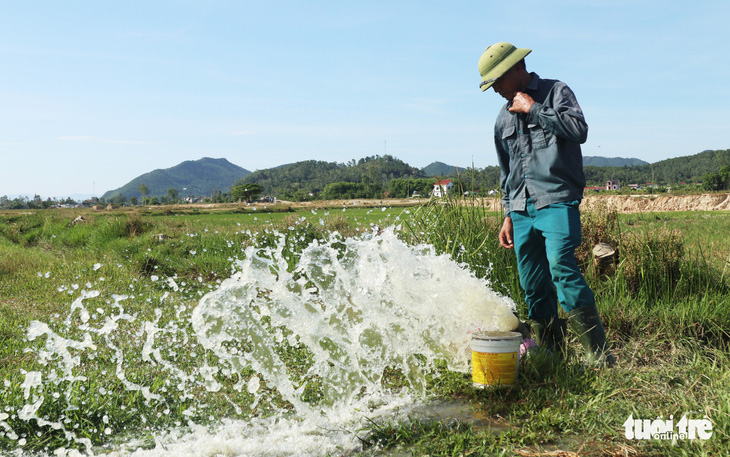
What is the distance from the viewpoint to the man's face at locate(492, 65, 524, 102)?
11.6ft

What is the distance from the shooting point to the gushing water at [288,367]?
9.47 feet

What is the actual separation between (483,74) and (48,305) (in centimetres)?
548

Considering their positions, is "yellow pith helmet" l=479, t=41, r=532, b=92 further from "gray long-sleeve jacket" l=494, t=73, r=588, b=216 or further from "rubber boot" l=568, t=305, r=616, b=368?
"rubber boot" l=568, t=305, r=616, b=368

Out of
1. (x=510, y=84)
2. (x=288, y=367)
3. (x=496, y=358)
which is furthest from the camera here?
(x=288, y=367)

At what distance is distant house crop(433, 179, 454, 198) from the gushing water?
5.28 feet

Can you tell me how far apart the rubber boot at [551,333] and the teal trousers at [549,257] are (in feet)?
0.15

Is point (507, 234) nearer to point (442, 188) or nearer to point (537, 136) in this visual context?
point (537, 136)

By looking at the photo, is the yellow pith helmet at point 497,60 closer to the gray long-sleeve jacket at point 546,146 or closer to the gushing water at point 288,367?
the gray long-sleeve jacket at point 546,146

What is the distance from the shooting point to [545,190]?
3398 millimetres

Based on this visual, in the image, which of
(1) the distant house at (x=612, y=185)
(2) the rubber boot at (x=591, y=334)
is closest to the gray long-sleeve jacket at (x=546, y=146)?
(2) the rubber boot at (x=591, y=334)

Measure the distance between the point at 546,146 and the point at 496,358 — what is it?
4.67 ft

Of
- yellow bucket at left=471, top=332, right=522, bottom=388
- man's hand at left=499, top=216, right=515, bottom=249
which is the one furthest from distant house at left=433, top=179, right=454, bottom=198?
yellow bucket at left=471, top=332, right=522, bottom=388

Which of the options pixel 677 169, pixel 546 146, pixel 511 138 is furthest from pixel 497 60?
pixel 677 169

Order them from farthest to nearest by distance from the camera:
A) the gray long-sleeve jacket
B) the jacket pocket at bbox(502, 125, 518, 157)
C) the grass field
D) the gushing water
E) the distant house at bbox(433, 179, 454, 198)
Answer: the distant house at bbox(433, 179, 454, 198) → the jacket pocket at bbox(502, 125, 518, 157) → the gray long-sleeve jacket → the gushing water → the grass field
